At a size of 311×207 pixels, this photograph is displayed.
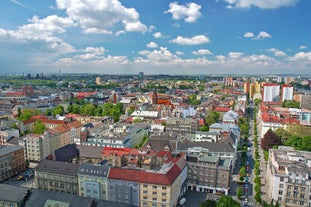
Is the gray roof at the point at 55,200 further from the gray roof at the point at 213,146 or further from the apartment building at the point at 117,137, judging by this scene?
the apartment building at the point at 117,137

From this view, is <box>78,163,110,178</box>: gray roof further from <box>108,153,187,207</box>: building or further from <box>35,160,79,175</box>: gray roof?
<box>35,160,79,175</box>: gray roof

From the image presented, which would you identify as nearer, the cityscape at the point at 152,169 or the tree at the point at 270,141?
the cityscape at the point at 152,169

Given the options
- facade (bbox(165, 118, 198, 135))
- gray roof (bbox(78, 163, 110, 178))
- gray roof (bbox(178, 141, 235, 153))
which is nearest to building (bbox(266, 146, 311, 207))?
gray roof (bbox(178, 141, 235, 153))

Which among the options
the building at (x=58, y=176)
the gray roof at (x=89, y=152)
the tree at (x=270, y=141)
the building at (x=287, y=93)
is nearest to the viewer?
the building at (x=58, y=176)

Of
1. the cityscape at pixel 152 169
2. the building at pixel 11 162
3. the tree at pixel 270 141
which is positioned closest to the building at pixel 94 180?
the cityscape at pixel 152 169

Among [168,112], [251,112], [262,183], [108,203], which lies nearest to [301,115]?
[251,112]
